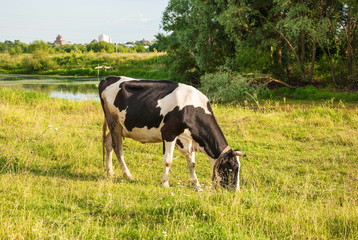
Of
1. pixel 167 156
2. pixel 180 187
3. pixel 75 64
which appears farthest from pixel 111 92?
pixel 75 64

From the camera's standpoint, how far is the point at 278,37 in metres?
24.5

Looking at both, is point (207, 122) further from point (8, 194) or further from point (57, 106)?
point (57, 106)

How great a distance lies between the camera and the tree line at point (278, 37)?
21297 millimetres

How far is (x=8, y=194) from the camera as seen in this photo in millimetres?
5246

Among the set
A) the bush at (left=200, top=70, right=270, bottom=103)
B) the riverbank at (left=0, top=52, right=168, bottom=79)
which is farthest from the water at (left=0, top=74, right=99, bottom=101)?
the riverbank at (left=0, top=52, right=168, bottom=79)

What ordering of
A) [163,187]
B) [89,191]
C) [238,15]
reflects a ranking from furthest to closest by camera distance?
[238,15] → [163,187] → [89,191]

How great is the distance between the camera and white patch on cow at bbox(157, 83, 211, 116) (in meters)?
6.54

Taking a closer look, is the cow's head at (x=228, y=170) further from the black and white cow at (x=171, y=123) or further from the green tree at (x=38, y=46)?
the green tree at (x=38, y=46)

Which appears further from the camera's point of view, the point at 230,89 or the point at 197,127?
the point at 230,89

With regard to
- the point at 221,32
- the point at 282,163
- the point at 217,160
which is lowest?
the point at 282,163

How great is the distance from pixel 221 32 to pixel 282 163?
800 inches

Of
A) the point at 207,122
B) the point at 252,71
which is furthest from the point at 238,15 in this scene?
the point at 207,122

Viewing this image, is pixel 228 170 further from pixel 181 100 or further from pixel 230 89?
pixel 230 89

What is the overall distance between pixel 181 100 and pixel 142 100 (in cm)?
84
